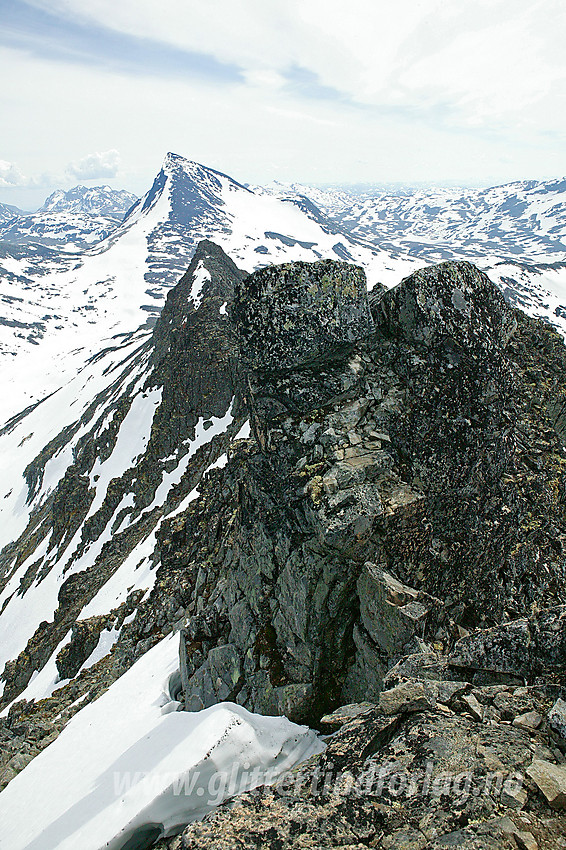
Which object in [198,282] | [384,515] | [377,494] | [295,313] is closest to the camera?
[384,515]

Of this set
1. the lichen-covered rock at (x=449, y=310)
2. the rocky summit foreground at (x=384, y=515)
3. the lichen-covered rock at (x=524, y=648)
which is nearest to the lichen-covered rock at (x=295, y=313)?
the rocky summit foreground at (x=384, y=515)

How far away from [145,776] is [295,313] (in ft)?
39.6

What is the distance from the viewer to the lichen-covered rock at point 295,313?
523 inches

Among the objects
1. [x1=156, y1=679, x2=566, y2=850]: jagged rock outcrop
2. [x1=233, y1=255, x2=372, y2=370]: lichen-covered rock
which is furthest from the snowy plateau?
[x1=233, y1=255, x2=372, y2=370]: lichen-covered rock

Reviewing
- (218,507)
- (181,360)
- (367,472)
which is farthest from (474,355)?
(181,360)

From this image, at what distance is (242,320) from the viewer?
1359 cm

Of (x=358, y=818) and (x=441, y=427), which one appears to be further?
(x=441, y=427)

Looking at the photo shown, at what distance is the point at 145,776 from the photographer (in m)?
10.0

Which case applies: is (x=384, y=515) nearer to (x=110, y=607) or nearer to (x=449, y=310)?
(x=449, y=310)

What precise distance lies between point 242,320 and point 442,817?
11.8 m

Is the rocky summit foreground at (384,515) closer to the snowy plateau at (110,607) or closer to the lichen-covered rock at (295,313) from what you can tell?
the lichen-covered rock at (295,313)

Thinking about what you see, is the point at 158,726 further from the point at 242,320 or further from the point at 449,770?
the point at 242,320

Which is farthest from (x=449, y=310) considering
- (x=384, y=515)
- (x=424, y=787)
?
(x=424, y=787)

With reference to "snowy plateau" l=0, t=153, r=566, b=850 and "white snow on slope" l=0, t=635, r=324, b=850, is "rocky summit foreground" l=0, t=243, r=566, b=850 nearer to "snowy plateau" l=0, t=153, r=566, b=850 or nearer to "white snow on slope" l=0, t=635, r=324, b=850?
"white snow on slope" l=0, t=635, r=324, b=850
